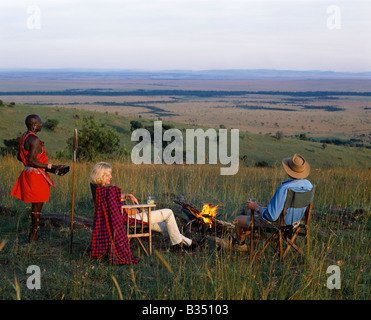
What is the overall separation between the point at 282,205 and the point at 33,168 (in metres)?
3.10

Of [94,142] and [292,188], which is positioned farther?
[94,142]

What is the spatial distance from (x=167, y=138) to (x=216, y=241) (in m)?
27.8

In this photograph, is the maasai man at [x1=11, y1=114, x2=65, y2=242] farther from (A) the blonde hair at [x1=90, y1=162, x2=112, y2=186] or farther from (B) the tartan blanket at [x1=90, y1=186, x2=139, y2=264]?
(B) the tartan blanket at [x1=90, y1=186, x2=139, y2=264]

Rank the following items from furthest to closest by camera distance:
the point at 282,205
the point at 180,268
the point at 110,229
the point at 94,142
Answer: the point at 94,142, the point at 110,229, the point at 282,205, the point at 180,268

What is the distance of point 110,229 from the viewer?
568cm

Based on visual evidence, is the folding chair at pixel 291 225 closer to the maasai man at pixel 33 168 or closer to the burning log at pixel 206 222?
the burning log at pixel 206 222

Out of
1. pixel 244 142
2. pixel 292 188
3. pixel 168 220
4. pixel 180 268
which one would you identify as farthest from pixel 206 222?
pixel 244 142

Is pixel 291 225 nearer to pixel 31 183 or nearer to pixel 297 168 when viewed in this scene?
pixel 297 168

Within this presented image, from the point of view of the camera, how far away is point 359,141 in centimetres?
4978

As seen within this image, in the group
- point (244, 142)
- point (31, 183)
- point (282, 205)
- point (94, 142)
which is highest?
point (31, 183)

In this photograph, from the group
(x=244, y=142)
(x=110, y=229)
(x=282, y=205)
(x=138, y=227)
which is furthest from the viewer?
(x=244, y=142)

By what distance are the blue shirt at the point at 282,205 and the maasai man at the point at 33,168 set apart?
262 cm

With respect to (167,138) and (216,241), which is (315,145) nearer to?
(167,138)
